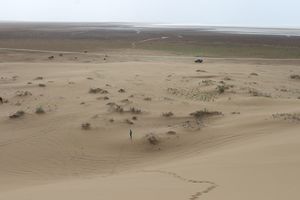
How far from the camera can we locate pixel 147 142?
9383mm

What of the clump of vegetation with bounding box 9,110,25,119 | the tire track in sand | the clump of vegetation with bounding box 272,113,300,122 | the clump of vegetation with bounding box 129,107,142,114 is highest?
the clump of vegetation with bounding box 9,110,25,119

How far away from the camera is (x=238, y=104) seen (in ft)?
40.3

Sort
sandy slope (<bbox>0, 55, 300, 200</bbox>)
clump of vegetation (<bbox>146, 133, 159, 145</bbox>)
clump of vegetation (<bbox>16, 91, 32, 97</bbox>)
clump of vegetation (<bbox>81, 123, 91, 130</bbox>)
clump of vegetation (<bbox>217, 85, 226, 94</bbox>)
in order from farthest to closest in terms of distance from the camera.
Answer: clump of vegetation (<bbox>217, 85, 226, 94</bbox>) → clump of vegetation (<bbox>16, 91, 32, 97</bbox>) → clump of vegetation (<bbox>81, 123, 91, 130</bbox>) → clump of vegetation (<bbox>146, 133, 159, 145</bbox>) → sandy slope (<bbox>0, 55, 300, 200</bbox>)

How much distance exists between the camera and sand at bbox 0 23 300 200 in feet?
19.7

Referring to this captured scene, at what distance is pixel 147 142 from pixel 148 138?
0.10 meters

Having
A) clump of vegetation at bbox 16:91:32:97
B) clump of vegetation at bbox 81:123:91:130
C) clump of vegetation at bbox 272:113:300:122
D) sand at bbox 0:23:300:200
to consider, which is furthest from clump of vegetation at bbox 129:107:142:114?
clump of vegetation at bbox 16:91:32:97

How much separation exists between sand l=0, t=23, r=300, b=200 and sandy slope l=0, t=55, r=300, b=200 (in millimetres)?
21

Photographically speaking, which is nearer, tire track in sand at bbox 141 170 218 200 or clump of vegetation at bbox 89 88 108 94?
tire track in sand at bbox 141 170 218 200

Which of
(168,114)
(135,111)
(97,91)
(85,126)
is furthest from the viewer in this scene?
(97,91)

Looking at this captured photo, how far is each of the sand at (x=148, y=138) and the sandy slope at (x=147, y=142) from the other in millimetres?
21

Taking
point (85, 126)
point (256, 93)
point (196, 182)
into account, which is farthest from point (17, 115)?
point (256, 93)

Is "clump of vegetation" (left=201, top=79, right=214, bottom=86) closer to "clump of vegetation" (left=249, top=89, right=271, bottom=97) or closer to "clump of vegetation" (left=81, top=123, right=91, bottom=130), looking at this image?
"clump of vegetation" (left=249, top=89, right=271, bottom=97)

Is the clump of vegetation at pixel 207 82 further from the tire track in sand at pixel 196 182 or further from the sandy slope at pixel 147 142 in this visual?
the tire track in sand at pixel 196 182

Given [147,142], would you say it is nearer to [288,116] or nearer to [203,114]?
[203,114]
